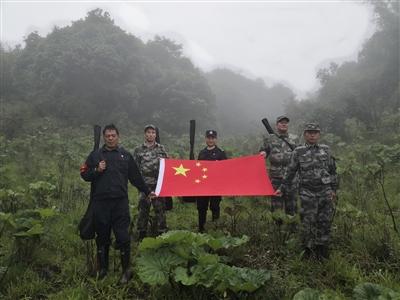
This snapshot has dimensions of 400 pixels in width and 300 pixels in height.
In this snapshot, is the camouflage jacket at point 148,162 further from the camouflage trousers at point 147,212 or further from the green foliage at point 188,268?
the green foliage at point 188,268

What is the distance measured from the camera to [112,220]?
16.8ft

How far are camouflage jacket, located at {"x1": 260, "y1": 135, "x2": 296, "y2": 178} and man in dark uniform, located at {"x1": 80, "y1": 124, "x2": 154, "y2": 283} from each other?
2703mm

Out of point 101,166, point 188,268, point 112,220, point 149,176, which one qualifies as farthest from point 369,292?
point 149,176

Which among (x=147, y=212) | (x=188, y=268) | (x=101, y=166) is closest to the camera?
(x=188, y=268)

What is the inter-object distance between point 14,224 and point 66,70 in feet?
80.9

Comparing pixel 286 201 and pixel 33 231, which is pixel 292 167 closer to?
pixel 286 201

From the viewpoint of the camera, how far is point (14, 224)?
5.35 metres

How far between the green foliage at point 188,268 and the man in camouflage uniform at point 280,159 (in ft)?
8.02

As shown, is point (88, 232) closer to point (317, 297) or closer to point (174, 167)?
point (174, 167)

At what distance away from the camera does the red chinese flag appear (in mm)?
6398

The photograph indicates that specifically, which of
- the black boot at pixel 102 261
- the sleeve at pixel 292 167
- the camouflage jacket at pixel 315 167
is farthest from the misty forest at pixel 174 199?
the camouflage jacket at pixel 315 167

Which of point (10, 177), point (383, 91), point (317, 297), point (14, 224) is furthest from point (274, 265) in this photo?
point (383, 91)

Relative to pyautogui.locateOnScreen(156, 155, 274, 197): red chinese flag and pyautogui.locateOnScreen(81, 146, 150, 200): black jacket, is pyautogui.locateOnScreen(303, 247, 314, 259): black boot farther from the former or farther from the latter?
pyautogui.locateOnScreen(81, 146, 150, 200): black jacket

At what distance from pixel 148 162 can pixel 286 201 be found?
2.31m
